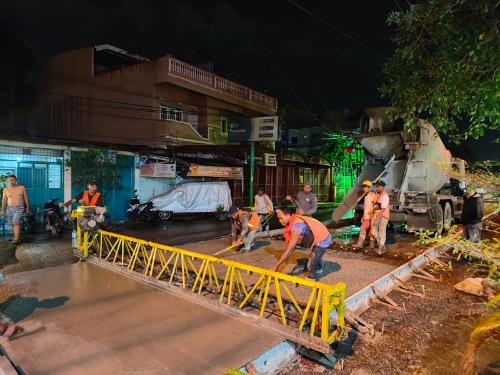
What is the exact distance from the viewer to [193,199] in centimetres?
1486

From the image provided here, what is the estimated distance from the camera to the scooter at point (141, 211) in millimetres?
13219

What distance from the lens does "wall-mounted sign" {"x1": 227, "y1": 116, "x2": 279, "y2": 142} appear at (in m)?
16.9

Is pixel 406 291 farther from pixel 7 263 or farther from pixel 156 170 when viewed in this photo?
pixel 156 170

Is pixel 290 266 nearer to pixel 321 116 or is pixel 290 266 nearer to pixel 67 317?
pixel 67 317


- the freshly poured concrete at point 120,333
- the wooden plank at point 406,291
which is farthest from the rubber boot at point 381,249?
the freshly poured concrete at point 120,333

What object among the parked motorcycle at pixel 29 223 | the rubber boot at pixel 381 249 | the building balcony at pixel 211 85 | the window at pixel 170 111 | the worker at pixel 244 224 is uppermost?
the building balcony at pixel 211 85

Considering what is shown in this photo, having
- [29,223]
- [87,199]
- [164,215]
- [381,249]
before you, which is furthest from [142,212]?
[381,249]

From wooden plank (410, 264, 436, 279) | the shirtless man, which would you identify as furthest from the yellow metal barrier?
wooden plank (410, 264, 436, 279)

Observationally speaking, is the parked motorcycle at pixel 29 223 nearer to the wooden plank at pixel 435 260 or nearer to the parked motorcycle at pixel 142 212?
the parked motorcycle at pixel 142 212

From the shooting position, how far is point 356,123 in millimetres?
34375

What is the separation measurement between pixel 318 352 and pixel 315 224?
201 centimetres

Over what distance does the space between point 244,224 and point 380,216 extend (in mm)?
3318

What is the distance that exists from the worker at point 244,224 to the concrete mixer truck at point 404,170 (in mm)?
4082

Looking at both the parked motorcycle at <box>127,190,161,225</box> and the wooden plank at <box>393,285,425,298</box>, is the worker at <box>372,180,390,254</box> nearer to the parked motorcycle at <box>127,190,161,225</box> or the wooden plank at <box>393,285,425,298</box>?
the wooden plank at <box>393,285,425,298</box>
